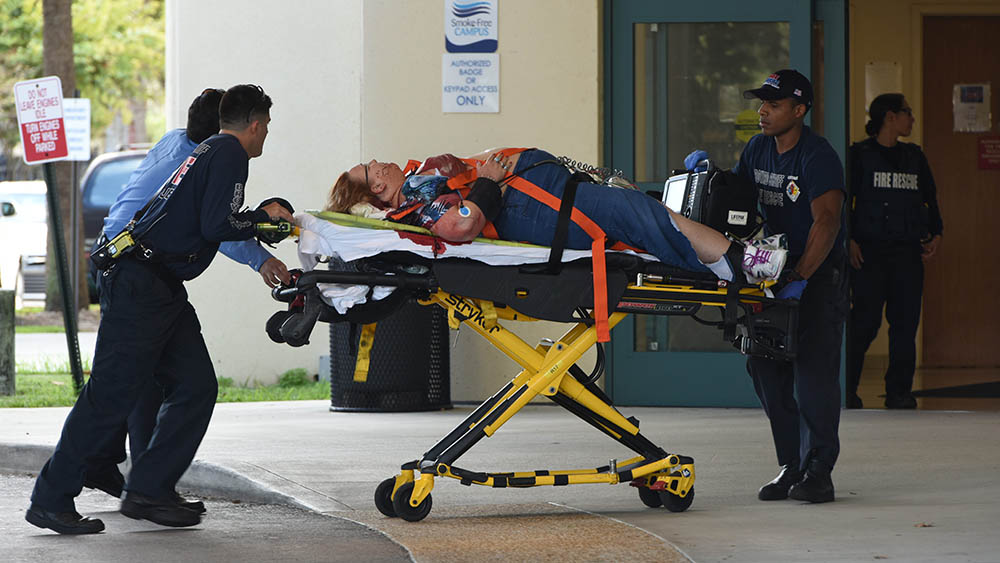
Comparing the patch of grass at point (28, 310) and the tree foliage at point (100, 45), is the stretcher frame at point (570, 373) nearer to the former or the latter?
the patch of grass at point (28, 310)

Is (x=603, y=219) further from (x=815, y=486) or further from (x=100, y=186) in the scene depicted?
(x=100, y=186)

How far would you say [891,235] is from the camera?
10.7m

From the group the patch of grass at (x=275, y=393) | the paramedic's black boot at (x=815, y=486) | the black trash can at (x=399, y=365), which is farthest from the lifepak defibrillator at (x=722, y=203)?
the patch of grass at (x=275, y=393)

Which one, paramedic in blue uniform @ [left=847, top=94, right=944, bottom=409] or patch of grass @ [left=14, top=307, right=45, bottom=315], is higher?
paramedic in blue uniform @ [left=847, top=94, right=944, bottom=409]

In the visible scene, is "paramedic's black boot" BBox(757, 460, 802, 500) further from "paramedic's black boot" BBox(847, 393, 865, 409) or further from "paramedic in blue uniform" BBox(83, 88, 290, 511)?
"paramedic's black boot" BBox(847, 393, 865, 409)

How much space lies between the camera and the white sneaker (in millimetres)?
6004

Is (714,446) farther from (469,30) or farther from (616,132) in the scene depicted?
(469,30)

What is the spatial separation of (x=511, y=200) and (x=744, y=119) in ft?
14.8

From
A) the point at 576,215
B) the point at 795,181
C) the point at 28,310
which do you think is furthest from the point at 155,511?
the point at 28,310

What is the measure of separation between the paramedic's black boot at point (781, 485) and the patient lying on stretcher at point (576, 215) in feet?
3.72

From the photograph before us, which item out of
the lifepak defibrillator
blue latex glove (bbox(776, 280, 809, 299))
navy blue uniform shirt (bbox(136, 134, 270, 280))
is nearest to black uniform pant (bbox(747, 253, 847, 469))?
blue latex glove (bbox(776, 280, 809, 299))

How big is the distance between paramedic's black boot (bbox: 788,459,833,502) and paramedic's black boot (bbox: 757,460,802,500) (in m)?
0.11

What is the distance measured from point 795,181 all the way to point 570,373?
131cm

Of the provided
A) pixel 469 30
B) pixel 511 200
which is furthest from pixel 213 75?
pixel 511 200
